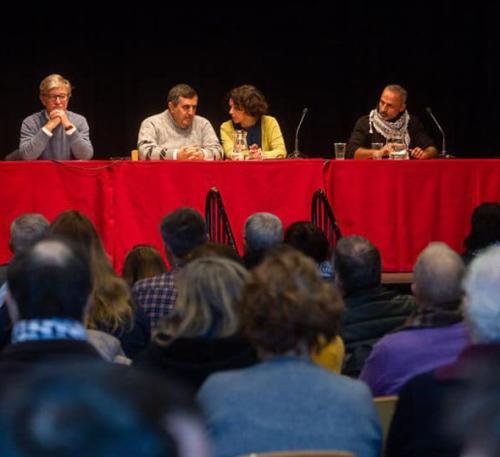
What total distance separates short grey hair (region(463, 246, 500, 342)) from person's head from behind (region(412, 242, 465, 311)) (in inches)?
29.7

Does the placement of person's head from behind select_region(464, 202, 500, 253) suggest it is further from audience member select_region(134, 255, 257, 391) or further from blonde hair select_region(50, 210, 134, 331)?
audience member select_region(134, 255, 257, 391)

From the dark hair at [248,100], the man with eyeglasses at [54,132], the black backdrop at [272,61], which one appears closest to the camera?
the man with eyeglasses at [54,132]

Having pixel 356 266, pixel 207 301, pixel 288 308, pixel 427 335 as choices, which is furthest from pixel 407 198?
pixel 288 308

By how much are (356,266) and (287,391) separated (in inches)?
61.2

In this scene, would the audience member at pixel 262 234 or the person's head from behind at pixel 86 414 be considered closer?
the person's head from behind at pixel 86 414

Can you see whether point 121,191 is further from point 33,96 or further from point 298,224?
point 33,96

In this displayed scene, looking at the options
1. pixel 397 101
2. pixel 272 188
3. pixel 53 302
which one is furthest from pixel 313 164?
pixel 53 302

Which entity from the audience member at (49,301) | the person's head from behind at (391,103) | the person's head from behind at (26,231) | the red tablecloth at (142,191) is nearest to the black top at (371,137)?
the person's head from behind at (391,103)

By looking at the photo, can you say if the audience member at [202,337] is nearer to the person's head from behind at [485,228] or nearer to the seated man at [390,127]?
the person's head from behind at [485,228]

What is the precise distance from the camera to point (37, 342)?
213 centimetres

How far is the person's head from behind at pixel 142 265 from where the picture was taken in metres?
4.83

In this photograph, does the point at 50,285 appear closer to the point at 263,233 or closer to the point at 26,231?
the point at 26,231

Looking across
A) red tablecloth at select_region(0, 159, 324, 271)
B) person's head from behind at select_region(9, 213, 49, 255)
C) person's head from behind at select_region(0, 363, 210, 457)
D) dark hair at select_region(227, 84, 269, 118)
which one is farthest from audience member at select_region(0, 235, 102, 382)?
dark hair at select_region(227, 84, 269, 118)

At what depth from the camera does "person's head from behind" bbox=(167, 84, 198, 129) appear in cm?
747
